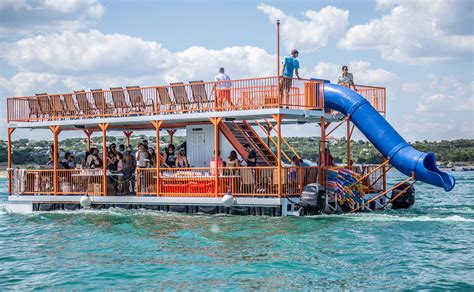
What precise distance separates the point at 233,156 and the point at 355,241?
6880 millimetres

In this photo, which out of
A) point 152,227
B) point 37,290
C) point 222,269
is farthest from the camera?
point 152,227

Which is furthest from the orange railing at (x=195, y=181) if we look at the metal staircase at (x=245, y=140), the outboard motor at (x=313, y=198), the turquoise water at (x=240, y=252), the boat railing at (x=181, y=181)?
the metal staircase at (x=245, y=140)

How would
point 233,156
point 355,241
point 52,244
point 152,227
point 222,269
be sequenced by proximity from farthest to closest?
point 233,156, point 152,227, point 52,244, point 355,241, point 222,269

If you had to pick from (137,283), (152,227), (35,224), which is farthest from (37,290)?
(35,224)

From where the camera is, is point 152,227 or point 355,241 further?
point 152,227

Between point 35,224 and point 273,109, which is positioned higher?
point 273,109

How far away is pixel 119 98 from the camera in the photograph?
2894 centimetres

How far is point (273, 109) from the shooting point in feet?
81.7

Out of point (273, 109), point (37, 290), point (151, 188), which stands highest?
point (273, 109)

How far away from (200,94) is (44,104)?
24.5ft

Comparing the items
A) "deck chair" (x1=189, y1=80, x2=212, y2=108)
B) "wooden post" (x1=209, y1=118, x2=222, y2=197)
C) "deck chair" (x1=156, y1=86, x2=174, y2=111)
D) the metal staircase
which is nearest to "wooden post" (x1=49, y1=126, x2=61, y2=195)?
"deck chair" (x1=156, y1=86, x2=174, y2=111)

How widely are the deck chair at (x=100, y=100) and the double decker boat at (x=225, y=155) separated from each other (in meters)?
0.04

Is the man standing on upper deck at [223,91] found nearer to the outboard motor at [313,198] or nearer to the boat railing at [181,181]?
the boat railing at [181,181]

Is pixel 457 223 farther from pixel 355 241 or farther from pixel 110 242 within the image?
pixel 110 242
